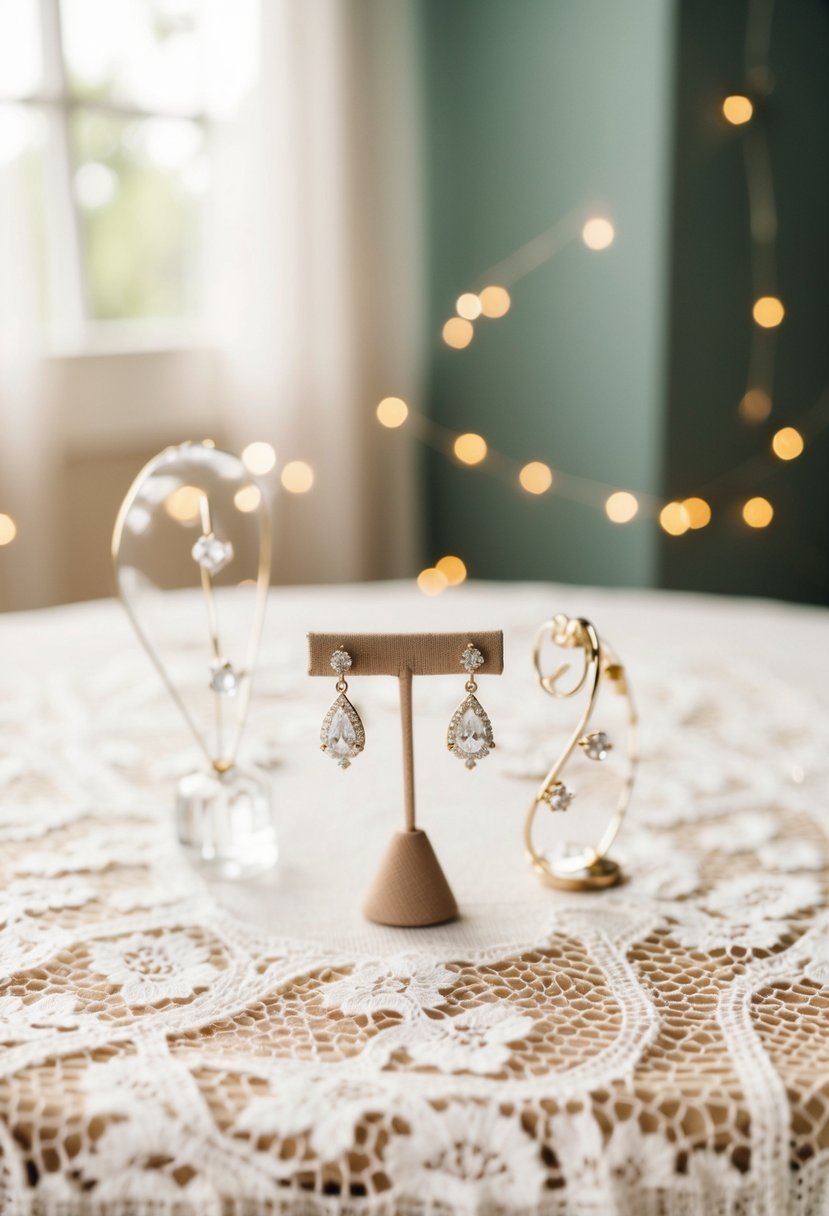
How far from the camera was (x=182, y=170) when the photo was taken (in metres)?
2.80

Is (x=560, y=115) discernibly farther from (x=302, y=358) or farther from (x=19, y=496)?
(x=19, y=496)

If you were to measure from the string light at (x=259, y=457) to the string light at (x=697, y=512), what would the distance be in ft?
3.10

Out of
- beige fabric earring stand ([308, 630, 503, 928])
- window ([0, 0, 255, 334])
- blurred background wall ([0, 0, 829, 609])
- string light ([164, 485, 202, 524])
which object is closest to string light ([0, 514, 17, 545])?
blurred background wall ([0, 0, 829, 609])

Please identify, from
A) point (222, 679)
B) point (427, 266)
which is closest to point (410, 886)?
point (222, 679)

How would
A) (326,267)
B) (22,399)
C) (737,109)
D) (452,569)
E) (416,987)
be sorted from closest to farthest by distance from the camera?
(416,987) < (22,399) < (737,109) < (326,267) < (452,569)

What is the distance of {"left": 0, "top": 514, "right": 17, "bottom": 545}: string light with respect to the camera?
7.88 ft

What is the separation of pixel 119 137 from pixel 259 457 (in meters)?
0.77

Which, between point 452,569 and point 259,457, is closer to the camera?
point 259,457

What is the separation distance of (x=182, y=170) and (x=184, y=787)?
87.5 inches

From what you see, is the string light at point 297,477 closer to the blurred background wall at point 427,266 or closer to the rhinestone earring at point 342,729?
the blurred background wall at point 427,266

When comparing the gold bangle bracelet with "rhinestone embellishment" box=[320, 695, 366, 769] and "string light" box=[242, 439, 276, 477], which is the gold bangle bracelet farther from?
"string light" box=[242, 439, 276, 477]

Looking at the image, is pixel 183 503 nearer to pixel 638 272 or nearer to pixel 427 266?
pixel 638 272

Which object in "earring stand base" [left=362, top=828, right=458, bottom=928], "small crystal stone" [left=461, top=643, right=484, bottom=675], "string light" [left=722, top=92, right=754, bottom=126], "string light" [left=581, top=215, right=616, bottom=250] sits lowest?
"earring stand base" [left=362, top=828, right=458, bottom=928]

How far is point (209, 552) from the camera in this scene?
0.93 meters
